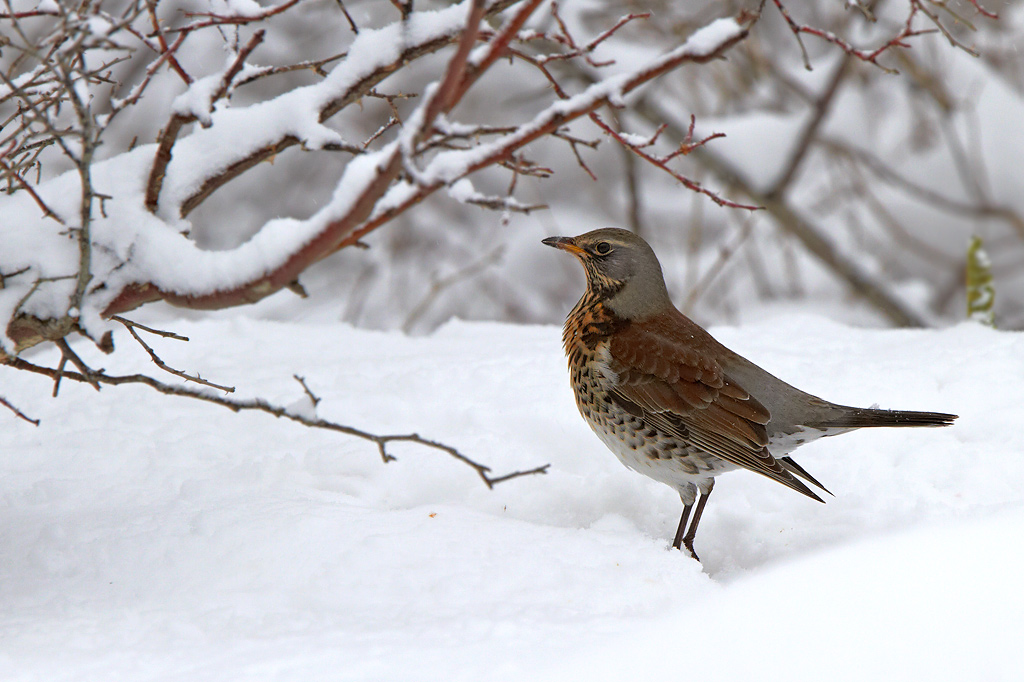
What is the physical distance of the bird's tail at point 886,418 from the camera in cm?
304

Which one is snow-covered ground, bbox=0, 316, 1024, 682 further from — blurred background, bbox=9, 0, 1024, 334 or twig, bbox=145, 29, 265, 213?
blurred background, bbox=9, 0, 1024, 334

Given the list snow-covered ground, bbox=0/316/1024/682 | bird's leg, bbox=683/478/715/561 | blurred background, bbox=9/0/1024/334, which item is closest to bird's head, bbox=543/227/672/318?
snow-covered ground, bbox=0/316/1024/682

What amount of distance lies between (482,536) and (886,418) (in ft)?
4.76

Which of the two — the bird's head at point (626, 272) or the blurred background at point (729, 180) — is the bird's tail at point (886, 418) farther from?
the blurred background at point (729, 180)

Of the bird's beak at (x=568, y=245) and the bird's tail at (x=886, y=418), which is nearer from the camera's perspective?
the bird's tail at (x=886, y=418)

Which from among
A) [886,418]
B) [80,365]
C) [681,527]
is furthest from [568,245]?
[80,365]

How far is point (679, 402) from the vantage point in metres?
3.29

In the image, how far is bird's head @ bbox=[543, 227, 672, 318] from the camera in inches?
141

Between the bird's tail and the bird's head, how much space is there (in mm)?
826

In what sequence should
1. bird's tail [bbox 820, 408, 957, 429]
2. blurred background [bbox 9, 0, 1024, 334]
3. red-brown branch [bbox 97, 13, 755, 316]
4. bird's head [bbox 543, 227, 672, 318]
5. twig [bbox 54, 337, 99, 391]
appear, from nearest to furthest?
red-brown branch [bbox 97, 13, 755, 316], twig [bbox 54, 337, 99, 391], bird's tail [bbox 820, 408, 957, 429], bird's head [bbox 543, 227, 672, 318], blurred background [bbox 9, 0, 1024, 334]

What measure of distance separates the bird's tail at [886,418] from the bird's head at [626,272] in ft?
2.71

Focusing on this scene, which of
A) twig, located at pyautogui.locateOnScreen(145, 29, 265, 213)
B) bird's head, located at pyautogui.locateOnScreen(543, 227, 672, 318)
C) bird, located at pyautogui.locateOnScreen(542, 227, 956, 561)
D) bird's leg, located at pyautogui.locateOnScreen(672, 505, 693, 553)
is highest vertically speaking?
twig, located at pyautogui.locateOnScreen(145, 29, 265, 213)

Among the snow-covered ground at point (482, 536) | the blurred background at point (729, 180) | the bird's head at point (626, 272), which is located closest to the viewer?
the snow-covered ground at point (482, 536)

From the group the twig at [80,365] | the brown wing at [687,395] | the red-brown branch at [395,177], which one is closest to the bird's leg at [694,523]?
the brown wing at [687,395]
